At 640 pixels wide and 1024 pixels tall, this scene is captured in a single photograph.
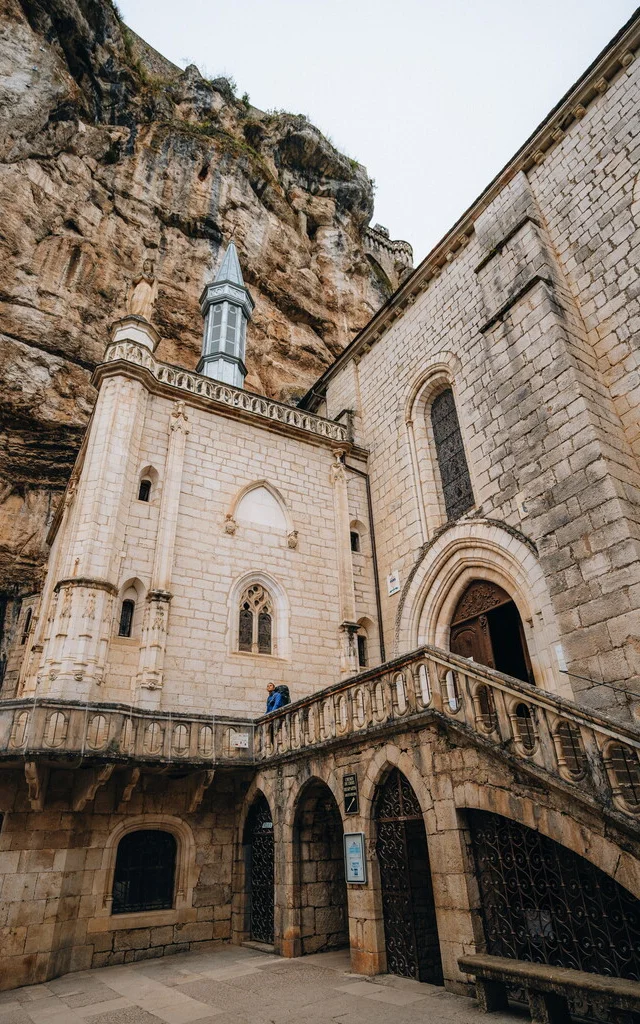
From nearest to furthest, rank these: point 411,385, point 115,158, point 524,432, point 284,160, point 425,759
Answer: point 425,759 → point 524,432 → point 411,385 → point 115,158 → point 284,160

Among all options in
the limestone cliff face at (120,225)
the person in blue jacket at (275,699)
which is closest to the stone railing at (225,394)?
the limestone cliff face at (120,225)

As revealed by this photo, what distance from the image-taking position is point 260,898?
8.20 m

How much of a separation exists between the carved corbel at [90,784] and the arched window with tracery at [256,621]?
3868mm

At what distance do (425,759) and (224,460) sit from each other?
868cm

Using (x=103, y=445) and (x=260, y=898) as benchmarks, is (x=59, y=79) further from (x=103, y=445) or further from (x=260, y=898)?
(x=260, y=898)

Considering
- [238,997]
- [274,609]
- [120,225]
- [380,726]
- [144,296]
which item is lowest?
[238,997]

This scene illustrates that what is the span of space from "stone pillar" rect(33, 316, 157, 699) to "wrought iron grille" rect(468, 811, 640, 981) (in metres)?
6.50

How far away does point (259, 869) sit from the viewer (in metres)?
8.36

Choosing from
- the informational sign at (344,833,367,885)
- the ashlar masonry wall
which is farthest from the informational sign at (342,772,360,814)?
the ashlar masonry wall

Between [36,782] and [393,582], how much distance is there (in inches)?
309

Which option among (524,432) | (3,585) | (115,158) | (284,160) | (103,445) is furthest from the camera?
(284,160)

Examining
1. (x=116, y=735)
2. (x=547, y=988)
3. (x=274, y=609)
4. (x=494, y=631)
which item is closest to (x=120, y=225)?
(x=274, y=609)

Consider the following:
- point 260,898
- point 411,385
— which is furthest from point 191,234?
point 260,898

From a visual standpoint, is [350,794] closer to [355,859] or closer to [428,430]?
[355,859]
